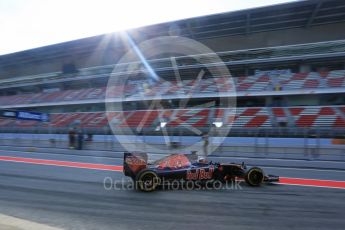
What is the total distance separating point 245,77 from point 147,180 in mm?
20847

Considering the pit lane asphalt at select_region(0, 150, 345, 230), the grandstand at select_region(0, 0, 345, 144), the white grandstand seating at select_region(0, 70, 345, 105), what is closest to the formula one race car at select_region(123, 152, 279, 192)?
the pit lane asphalt at select_region(0, 150, 345, 230)

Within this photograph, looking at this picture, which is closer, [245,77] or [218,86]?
[218,86]

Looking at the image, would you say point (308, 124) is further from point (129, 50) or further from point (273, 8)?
point (129, 50)

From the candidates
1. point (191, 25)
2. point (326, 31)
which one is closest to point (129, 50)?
point (191, 25)

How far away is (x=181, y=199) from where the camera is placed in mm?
6852

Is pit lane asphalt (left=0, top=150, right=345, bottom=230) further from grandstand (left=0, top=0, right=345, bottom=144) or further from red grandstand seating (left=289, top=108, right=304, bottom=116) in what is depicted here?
red grandstand seating (left=289, top=108, right=304, bottom=116)

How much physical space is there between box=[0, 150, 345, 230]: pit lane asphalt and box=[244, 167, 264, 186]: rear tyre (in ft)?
0.54

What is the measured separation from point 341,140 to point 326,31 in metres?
13.4

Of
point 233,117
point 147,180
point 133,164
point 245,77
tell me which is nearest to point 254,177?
point 147,180

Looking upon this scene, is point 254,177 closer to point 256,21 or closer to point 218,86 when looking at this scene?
point 218,86

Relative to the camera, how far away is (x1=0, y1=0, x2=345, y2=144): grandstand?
22.7 meters

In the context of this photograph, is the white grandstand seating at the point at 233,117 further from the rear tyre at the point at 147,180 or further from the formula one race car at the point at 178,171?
the rear tyre at the point at 147,180

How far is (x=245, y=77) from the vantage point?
1057 inches

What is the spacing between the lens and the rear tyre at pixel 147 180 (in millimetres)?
7527
